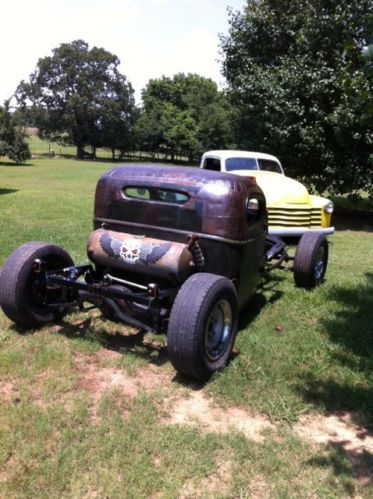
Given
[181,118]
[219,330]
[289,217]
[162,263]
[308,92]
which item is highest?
[181,118]

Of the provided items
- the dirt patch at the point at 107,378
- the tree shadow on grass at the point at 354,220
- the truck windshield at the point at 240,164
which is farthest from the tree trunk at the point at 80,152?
the dirt patch at the point at 107,378

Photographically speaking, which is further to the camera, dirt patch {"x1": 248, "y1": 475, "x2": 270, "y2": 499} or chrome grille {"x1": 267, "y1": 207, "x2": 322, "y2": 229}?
chrome grille {"x1": 267, "y1": 207, "x2": 322, "y2": 229}

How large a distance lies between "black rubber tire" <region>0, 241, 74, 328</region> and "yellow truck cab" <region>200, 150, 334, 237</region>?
4.88 metres

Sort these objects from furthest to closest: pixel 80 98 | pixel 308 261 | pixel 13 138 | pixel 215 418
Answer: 1. pixel 80 98
2. pixel 13 138
3. pixel 308 261
4. pixel 215 418

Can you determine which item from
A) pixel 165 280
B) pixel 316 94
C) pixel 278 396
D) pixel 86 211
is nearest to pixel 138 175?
pixel 165 280

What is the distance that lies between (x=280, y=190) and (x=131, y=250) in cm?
533

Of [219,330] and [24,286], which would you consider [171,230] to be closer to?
[219,330]

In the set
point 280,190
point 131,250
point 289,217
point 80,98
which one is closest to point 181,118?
point 80,98

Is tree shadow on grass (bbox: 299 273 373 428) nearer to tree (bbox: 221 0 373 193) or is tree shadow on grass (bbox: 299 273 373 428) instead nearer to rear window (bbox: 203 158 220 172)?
rear window (bbox: 203 158 220 172)

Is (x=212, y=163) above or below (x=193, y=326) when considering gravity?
above

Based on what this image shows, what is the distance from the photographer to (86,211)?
12492mm

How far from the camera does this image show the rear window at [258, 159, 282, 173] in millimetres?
10477

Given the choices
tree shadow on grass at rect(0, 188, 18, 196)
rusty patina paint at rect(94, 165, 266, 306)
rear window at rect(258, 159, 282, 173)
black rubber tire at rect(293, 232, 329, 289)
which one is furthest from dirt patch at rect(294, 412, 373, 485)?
tree shadow on grass at rect(0, 188, 18, 196)

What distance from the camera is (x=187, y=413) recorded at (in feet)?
11.2
